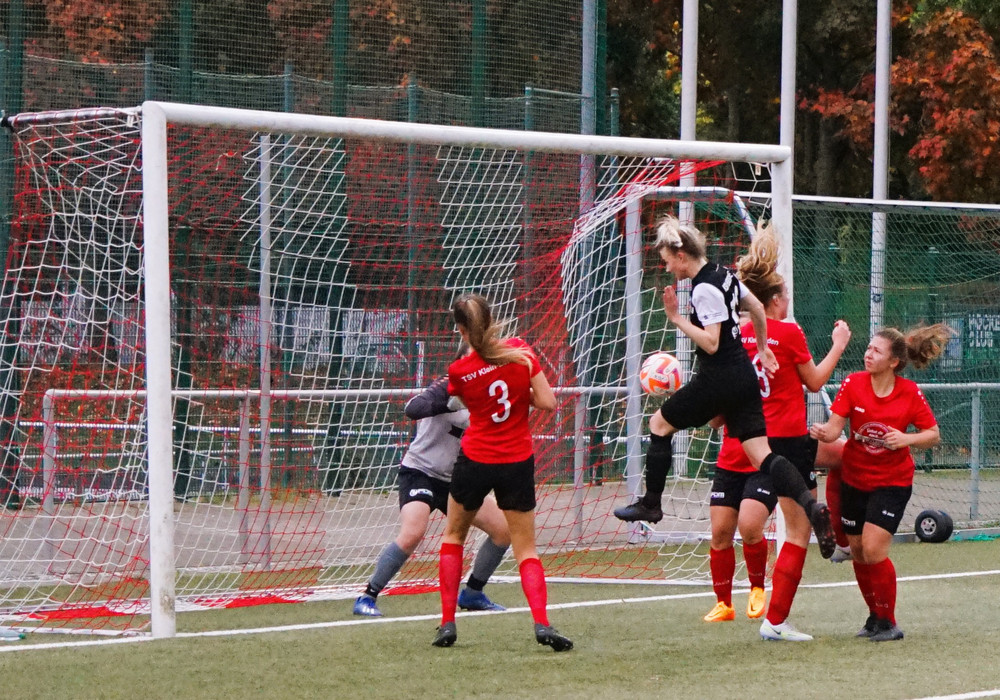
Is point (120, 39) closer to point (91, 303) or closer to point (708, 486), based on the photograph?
point (91, 303)

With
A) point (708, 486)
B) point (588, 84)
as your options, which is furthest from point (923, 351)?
point (588, 84)

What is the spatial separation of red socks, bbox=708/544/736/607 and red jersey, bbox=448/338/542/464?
1.50 meters

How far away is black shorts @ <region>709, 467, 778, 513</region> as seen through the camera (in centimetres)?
746

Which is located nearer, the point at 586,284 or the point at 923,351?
the point at 923,351

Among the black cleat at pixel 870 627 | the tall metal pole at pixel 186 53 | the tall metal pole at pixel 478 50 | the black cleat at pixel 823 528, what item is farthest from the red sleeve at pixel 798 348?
the tall metal pole at pixel 186 53

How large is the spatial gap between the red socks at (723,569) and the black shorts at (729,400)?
0.99m

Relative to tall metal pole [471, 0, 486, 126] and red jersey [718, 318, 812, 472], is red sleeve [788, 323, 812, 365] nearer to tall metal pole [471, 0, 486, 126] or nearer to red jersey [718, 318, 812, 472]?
red jersey [718, 318, 812, 472]

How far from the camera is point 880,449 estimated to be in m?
6.95

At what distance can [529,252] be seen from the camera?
982 centimetres

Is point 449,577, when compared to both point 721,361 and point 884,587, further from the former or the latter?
point 884,587

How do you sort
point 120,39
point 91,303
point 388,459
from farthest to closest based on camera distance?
point 120,39
point 388,459
point 91,303

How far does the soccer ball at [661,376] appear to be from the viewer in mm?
8016

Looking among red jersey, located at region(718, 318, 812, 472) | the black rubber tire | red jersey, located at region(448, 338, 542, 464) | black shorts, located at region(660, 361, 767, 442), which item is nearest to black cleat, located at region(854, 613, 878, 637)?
red jersey, located at region(718, 318, 812, 472)

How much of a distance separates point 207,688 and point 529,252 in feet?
15.2
